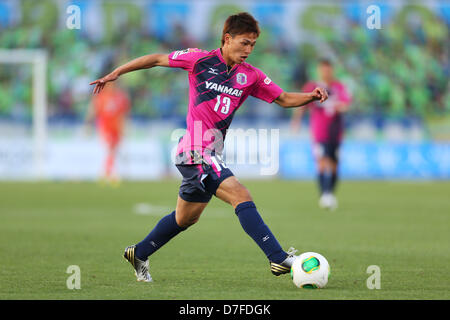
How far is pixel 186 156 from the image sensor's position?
249 inches

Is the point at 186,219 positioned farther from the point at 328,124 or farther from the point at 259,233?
the point at 328,124

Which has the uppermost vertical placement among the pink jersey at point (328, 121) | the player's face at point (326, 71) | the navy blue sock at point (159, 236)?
the player's face at point (326, 71)

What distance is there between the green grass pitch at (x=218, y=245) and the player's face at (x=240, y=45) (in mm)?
1732

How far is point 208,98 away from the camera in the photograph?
641 centimetres

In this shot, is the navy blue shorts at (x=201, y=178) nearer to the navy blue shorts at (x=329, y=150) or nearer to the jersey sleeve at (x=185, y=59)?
the jersey sleeve at (x=185, y=59)

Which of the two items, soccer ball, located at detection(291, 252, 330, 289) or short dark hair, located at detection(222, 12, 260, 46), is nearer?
soccer ball, located at detection(291, 252, 330, 289)

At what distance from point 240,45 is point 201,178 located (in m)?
1.05

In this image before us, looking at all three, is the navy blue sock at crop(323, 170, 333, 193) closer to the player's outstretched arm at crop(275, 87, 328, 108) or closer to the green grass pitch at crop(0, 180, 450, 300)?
the green grass pitch at crop(0, 180, 450, 300)

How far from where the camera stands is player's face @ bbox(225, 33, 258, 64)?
628 centimetres

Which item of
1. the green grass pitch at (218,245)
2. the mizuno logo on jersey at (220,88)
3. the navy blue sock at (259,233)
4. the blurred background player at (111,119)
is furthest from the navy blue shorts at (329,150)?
the navy blue sock at (259,233)

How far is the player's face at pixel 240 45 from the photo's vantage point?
20.6 feet

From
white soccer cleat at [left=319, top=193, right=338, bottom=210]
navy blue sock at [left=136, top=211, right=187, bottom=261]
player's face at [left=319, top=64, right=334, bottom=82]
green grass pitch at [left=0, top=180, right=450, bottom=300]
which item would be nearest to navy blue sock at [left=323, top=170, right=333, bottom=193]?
white soccer cleat at [left=319, top=193, right=338, bottom=210]

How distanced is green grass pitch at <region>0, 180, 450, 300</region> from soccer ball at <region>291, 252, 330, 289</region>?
7cm
